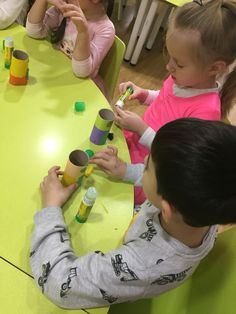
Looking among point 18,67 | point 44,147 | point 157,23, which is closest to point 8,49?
point 18,67

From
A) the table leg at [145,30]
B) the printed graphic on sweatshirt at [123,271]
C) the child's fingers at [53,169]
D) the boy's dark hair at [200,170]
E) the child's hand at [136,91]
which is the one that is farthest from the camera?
the table leg at [145,30]

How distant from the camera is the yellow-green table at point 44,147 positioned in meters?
0.88

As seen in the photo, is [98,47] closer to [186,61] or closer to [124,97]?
[124,97]

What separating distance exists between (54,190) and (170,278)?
0.37 metres

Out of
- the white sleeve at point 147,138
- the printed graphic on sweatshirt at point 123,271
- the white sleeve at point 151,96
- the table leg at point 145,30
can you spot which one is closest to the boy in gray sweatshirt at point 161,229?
the printed graphic on sweatshirt at point 123,271

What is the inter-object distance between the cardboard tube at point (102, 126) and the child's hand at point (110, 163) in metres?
0.07

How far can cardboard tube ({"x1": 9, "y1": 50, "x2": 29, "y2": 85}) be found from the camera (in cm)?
114

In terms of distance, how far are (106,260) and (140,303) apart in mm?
345

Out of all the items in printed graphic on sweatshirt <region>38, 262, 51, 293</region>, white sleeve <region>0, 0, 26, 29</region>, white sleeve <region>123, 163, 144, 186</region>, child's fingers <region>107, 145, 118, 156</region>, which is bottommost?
printed graphic on sweatshirt <region>38, 262, 51, 293</region>

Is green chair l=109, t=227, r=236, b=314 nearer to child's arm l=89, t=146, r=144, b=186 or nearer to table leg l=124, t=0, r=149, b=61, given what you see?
child's arm l=89, t=146, r=144, b=186

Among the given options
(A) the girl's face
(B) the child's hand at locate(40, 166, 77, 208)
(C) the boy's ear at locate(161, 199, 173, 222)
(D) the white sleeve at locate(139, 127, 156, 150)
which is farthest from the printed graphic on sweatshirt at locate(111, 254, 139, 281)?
(A) the girl's face

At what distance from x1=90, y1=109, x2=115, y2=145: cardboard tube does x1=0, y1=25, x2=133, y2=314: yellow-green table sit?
3cm

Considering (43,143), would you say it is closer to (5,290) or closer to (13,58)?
(13,58)

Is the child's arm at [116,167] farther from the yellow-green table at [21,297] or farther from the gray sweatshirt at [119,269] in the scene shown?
the yellow-green table at [21,297]
